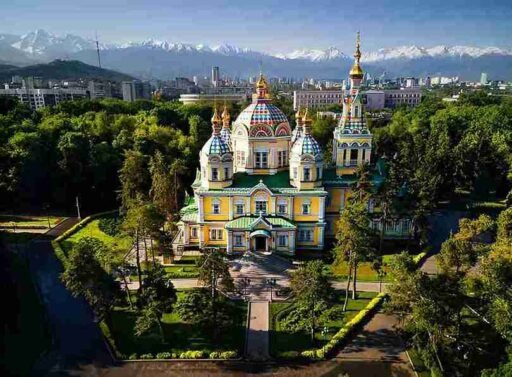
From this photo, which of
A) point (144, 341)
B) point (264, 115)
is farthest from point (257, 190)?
point (144, 341)

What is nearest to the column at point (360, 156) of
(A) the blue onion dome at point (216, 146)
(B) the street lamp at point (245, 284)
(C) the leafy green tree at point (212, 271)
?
(A) the blue onion dome at point (216, 146)

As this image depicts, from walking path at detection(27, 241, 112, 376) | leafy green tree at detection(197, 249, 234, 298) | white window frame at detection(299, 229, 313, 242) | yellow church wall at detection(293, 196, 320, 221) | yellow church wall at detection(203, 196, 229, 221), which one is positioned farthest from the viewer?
white window frame at detection(299, 229, 313, 242)

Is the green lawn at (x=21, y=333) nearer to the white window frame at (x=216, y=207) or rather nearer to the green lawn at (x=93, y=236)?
the green lawn at (x=93, y=236)

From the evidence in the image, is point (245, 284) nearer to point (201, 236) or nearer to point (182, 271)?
point (182, 271)

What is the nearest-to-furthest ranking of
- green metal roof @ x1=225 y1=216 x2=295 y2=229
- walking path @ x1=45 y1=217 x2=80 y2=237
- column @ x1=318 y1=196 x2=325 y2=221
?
green metal roof @ x1=225 y1=216 x2=295 y2=229 → column @ x1=318 y1=196 x2=325 y2=221 → walking path @ x1=45 y1=217 x2=80 y2=237

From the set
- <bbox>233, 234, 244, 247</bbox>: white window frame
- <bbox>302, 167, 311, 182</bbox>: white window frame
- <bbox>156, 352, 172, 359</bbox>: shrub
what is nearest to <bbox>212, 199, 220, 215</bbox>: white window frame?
<bbox>233, 234, 244, 247</bbox>: white window frame

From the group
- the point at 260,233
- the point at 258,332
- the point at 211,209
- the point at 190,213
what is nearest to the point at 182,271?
the point at 211,209

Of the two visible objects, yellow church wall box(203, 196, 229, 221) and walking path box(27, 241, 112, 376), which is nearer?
walking path box(27, 241, 112, 376)

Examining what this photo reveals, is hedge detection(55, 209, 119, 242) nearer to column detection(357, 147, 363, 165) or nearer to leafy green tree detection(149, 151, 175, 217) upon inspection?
leafy green tree detection(149, 151, 175, 217)
